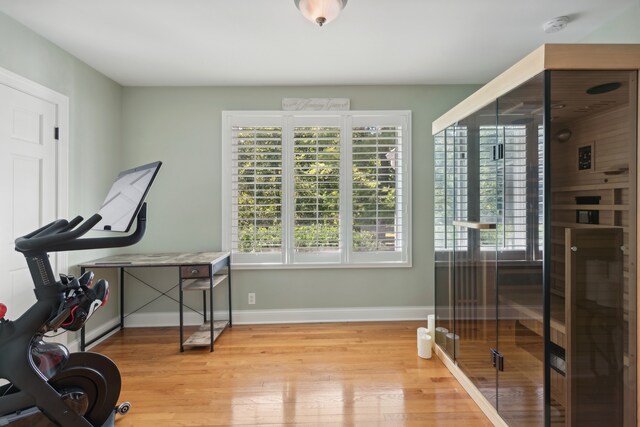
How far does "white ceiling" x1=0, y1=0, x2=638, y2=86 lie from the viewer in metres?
2.09

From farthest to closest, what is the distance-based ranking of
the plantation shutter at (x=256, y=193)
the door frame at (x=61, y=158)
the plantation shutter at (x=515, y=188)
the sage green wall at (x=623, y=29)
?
the plantation shutter at (x=256, y=193) < the door frame at (x=61, y=158) < the sage green wall at (x=623, y=29) < the plantation shutter at (x=515, y=188)

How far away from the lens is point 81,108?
9.39ft

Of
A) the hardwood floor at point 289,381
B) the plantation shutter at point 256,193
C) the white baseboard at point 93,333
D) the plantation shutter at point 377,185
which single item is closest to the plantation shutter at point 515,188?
the hardwood floor at point 289,381

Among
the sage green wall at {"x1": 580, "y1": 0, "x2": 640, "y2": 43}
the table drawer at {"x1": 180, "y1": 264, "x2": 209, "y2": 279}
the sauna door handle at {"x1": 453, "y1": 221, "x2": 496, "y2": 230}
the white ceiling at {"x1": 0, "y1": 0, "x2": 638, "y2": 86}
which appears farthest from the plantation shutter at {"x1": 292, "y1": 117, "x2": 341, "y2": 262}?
the sage green wall at {"x1": 580, "y1": 0, "x2": 640, "y2": 43}

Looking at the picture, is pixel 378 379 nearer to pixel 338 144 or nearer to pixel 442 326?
pixel 442 326

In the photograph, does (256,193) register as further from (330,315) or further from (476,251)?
(476,251)

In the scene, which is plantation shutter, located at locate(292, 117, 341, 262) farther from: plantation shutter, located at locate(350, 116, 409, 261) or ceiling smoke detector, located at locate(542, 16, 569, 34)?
ceiling smoke detector, located at locate(542, 16, 569, 34)

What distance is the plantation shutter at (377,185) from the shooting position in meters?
3.44

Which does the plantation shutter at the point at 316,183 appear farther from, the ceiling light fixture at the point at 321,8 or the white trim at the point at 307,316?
the ceiling light fixture at the point at 321,8

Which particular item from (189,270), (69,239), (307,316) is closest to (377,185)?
(307,316)

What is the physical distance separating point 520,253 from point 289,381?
1773mm

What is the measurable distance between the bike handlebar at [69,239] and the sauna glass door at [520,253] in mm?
1862

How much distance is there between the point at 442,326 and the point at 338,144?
2.03 metres

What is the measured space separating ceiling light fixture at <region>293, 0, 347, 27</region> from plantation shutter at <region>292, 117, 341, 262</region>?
1.57m
